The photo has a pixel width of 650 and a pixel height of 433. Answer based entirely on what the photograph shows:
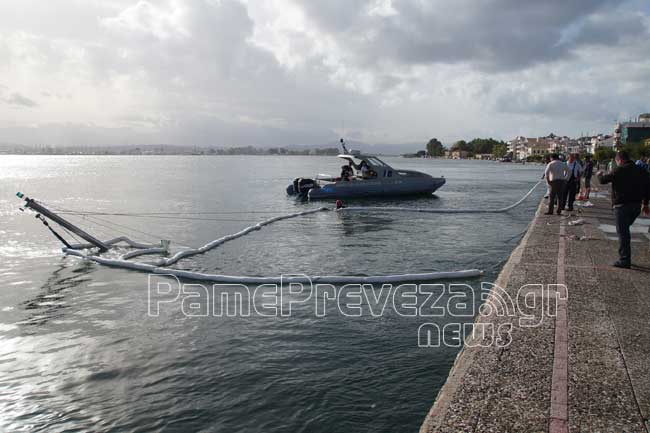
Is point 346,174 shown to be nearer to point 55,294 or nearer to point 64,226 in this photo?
point 64,226

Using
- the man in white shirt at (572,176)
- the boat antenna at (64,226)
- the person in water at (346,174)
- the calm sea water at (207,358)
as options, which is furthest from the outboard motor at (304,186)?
the calm sea water at (207,358)

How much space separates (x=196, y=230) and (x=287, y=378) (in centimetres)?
1482

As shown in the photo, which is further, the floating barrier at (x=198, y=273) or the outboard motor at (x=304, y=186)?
the outboard motor at (x=304, y=186)

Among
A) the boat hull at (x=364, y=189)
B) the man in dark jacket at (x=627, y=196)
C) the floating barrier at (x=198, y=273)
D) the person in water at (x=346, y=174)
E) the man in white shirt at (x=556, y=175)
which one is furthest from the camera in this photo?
the person in water at (x=346, y=174)

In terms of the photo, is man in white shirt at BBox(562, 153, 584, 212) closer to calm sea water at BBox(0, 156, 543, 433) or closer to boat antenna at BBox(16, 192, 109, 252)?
calm sea water at BBox(0, 156, 543, 433)

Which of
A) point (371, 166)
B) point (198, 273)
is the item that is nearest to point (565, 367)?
point (198, 273)

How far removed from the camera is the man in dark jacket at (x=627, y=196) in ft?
27.2

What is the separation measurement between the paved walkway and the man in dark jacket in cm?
49

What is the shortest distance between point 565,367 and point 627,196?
4956 millimetres

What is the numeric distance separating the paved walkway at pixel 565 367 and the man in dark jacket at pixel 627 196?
0.49m

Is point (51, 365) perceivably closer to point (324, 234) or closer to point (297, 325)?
point (297, 325)

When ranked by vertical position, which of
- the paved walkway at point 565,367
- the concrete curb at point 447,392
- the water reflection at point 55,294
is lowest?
the water reflection at point 55,294

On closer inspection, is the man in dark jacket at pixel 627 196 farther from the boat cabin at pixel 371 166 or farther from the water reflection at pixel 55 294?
the boat cabin at pixel 371 166

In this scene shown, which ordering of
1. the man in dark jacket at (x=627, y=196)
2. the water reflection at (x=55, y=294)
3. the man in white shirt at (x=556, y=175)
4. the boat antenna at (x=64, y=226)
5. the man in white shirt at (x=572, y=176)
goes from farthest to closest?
the man in white shirt at (x=572, y=176) → the man in white shirt at (x=556, y=175) → the boat antenna at (x=64, y=226) → the water reflection at (x=55, y=294) → the man in dark jacket at (x=627, y=196)
